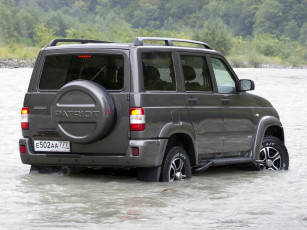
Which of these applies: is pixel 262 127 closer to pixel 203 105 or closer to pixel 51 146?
pixel 203 105

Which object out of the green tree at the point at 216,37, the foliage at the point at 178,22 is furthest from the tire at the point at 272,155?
the green tree at the point at 216,37

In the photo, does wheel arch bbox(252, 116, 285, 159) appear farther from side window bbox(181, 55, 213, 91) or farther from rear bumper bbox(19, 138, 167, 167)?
rear bumper bbox(19, 138, 167, 167)

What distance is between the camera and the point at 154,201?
8203 mm

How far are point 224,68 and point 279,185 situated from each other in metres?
1.68

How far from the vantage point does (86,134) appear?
888 centimetres

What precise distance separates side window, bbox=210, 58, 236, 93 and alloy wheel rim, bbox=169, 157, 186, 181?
121 cm

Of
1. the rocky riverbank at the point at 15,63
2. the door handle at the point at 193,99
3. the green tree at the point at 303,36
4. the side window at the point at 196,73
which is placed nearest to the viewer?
the door handle at the point at 193,99

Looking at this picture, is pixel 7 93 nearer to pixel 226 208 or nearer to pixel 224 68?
pixel 224 68

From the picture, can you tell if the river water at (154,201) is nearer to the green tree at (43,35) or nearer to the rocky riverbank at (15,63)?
the rocky riverbank at (15,63)

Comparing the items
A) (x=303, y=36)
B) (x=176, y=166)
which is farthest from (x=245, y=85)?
(x=303, y=36)

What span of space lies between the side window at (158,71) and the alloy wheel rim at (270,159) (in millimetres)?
2258

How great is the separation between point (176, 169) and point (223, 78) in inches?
59.1

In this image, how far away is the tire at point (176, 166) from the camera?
30.2 feet

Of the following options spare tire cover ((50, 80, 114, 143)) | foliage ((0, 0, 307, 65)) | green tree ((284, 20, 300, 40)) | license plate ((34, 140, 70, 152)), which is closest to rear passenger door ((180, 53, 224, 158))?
spare tire cover ((50, 80, 114, 143))
